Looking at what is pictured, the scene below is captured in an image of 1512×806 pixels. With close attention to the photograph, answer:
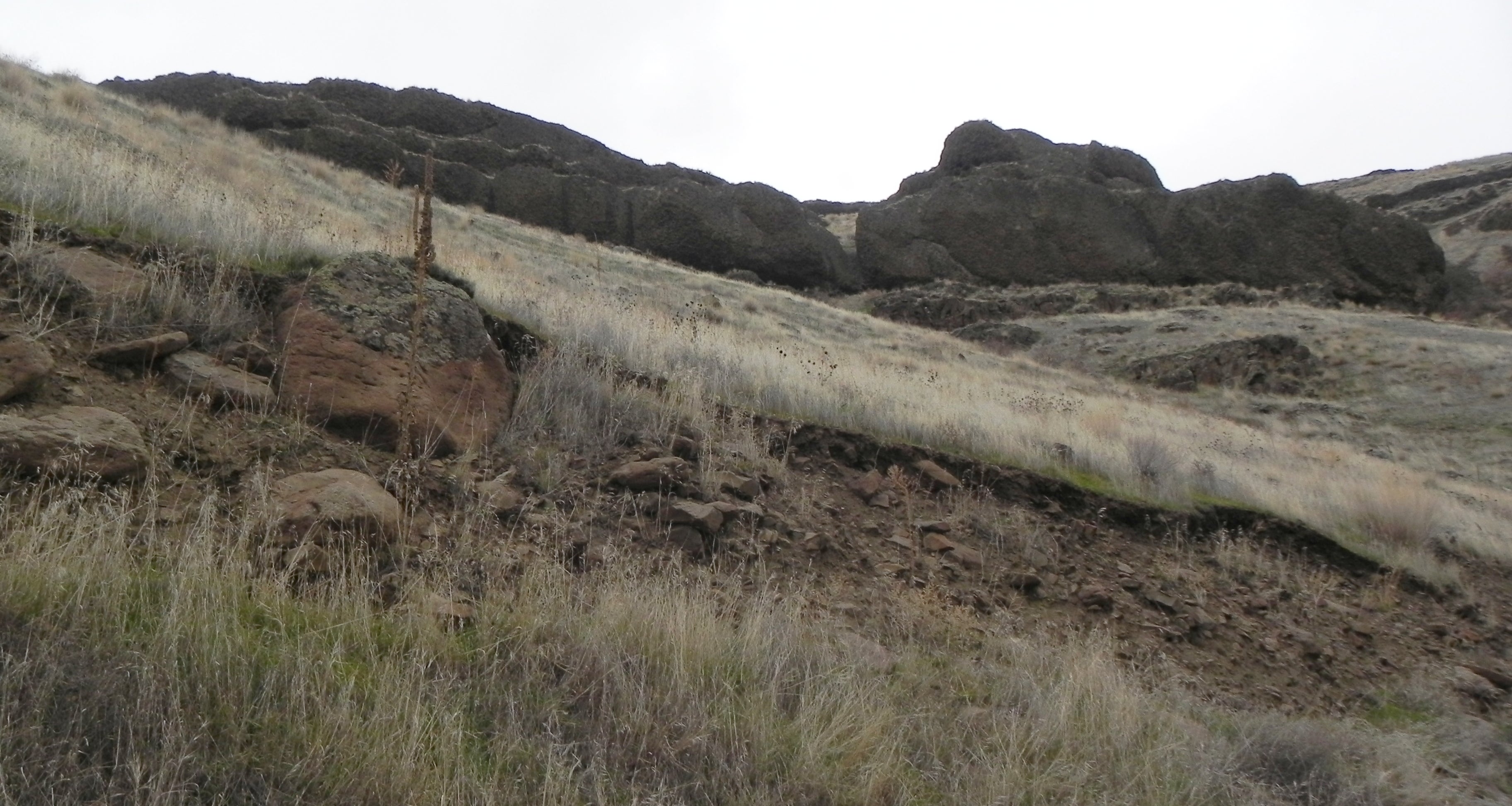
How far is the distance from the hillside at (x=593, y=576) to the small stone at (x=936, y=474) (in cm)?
3

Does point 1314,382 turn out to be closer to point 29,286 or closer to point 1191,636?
point 1191,636

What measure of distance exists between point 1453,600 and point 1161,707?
4600 mm

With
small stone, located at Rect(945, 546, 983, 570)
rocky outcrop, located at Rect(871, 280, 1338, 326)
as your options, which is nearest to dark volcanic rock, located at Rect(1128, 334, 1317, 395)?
rocky outcrop, located at Rect(871, 280, 1338, 326)

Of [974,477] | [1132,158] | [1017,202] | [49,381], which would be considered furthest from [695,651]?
[1132,158]

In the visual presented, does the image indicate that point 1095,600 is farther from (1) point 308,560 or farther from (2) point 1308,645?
(1) point 308,560

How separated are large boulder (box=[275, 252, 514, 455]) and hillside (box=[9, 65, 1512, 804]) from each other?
0.02 m

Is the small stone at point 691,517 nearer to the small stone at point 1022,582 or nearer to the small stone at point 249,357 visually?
the small stone at point 1022,582

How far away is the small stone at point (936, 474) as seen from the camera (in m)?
6.45

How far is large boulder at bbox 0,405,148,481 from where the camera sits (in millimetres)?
3057

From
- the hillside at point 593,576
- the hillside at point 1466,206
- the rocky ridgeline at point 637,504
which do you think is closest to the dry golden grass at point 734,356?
the hillside at point 593,576

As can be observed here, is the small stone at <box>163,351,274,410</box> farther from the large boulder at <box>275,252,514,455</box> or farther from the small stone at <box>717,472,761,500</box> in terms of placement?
the small stone at <box>717,472,761,500</box>

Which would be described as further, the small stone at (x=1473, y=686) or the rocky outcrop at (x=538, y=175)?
the rocky outcrop at (x=538, y=175)

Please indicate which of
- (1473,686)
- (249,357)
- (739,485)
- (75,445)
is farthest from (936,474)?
(75,445)

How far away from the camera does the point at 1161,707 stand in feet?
14.2
